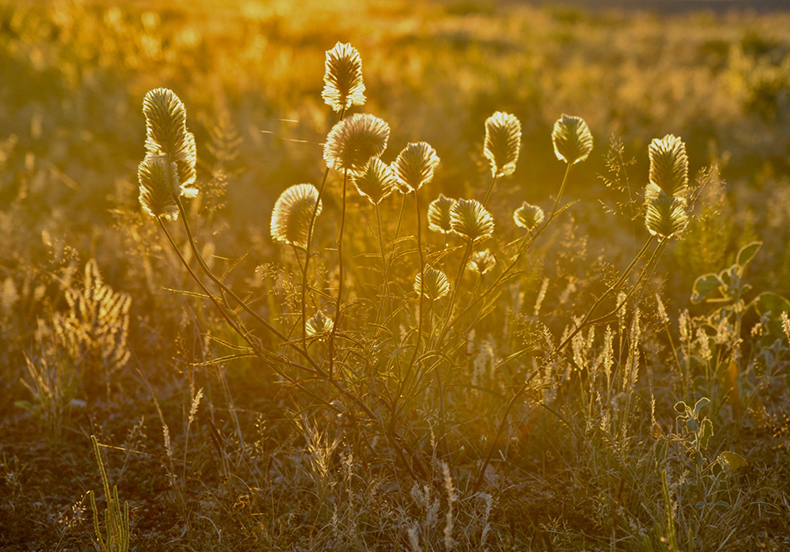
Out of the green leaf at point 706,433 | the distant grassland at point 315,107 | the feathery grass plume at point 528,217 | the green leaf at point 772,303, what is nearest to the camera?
the feathery grass plume at point 528,217

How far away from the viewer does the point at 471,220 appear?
5.31 feet

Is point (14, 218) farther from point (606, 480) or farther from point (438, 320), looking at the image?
point (606, 480)

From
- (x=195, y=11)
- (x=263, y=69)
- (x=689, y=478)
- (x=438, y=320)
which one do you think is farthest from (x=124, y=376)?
(x=195, y=11)

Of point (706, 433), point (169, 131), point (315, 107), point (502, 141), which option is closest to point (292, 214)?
point (169, 131)

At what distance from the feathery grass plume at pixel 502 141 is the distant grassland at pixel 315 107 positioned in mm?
1117

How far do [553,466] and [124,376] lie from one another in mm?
1754

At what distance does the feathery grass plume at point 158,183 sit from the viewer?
1.53 metres

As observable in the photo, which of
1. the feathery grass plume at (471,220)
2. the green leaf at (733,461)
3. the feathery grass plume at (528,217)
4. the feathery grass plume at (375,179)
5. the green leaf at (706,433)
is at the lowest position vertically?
the green leaf at (733,461)

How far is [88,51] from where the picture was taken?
7770 mm

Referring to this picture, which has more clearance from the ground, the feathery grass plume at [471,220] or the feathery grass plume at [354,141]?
the feathery grass plume at [354,141]

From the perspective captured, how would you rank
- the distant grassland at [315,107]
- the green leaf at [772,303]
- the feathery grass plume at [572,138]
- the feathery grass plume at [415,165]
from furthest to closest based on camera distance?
the distant grassland at [315,107] < the green leaf at [772,303] < the feathery grass plume at [572,138] < the feathery grass plume at [415,165]

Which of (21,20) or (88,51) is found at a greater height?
(21,20)

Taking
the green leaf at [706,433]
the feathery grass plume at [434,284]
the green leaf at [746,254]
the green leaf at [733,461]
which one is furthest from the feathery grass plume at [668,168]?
the green leaf at [746,254]

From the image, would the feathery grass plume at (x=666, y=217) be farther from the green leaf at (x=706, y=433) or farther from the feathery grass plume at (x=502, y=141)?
the green leaf at (x=706, y=433)
